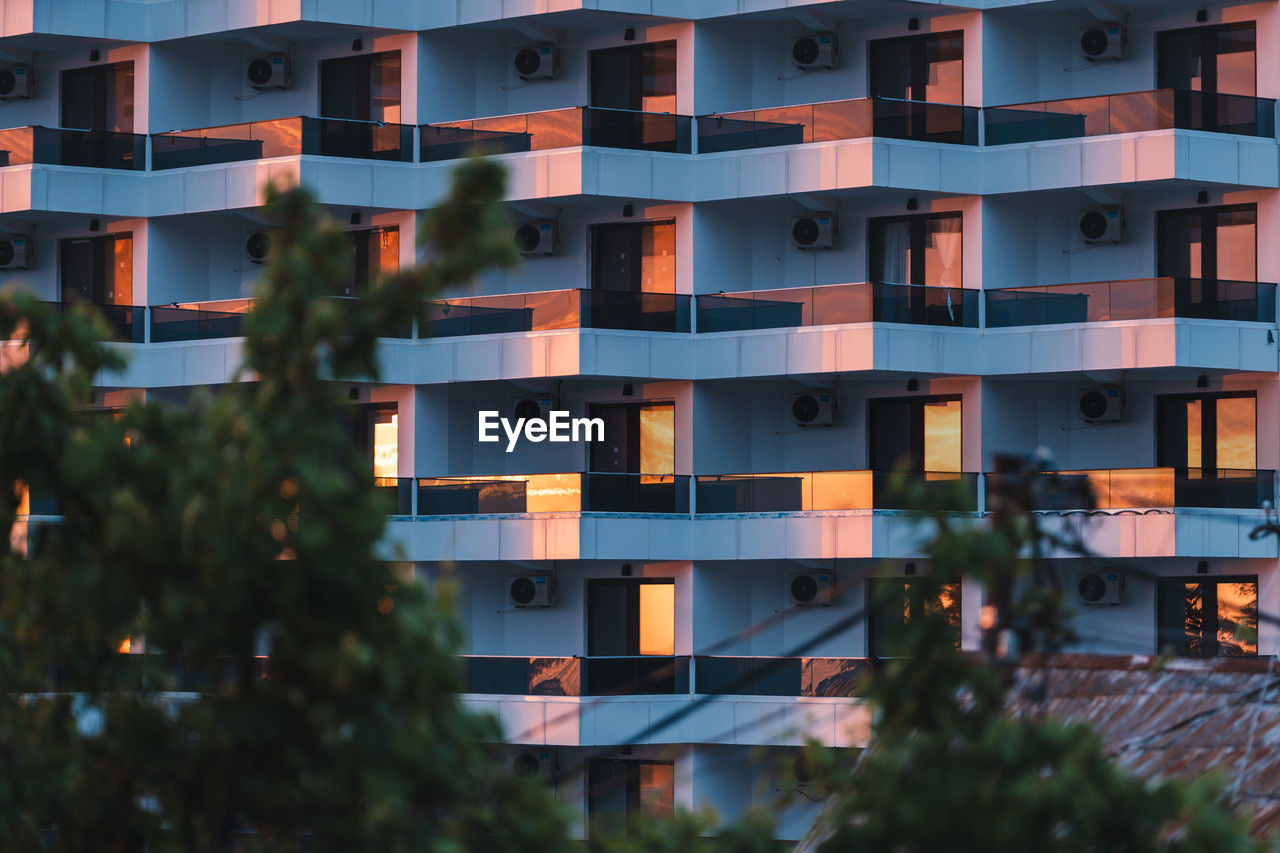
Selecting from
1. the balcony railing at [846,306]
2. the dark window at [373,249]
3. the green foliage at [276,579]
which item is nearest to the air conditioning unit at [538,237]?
the dark window at [373,249]

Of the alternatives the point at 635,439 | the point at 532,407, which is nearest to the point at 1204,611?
the point at 635,439

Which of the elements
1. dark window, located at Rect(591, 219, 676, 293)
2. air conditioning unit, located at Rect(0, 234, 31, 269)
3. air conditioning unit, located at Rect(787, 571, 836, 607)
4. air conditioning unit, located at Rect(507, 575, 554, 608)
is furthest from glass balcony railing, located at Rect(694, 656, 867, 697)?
air conditioning unit, located at Rect(0, 234, 31, 269)

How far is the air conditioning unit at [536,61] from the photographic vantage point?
1256 inches

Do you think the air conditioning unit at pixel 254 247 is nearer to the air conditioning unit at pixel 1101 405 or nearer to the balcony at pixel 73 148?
the balcony at pixel 73 148

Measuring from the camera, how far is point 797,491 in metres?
29.8

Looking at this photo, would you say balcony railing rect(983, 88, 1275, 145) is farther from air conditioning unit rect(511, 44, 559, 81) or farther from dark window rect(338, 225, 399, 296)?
dark window rect(338, 225, 399, 296)

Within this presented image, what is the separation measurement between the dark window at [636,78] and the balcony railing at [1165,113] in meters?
6.60

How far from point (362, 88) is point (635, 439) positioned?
8139 millimetres

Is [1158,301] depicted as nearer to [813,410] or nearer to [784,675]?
[813,410]

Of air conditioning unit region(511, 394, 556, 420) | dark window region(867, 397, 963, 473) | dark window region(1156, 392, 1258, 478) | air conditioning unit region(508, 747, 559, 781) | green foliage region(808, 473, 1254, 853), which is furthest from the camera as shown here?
air conditioning unit region(511, 394, 556, 420)

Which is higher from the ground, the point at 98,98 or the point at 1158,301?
the point at 98,98

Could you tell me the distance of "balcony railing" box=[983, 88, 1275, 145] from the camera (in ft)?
92.7

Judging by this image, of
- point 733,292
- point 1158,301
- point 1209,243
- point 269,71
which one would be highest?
point 269,71

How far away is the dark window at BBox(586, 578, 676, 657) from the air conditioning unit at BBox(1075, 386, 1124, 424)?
7564mm
